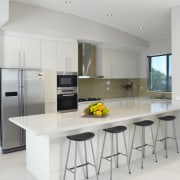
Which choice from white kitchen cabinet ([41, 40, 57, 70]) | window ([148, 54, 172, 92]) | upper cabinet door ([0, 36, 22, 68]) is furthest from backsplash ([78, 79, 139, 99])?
upper cabinet door ([0, 36, 22, 68])

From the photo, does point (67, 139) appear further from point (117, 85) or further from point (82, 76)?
point (117, 85)

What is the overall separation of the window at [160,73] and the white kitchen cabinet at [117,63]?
1.60 ft

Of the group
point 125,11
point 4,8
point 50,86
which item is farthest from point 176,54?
point 4,8

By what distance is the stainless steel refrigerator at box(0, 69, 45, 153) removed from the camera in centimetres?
397

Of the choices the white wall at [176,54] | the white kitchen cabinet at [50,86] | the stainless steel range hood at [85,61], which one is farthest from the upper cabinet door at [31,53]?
the white wall at [176,54]

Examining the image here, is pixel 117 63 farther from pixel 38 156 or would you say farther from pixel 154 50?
pixel 38 156

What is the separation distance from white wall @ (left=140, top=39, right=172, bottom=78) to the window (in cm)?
14

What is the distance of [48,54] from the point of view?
4.62m

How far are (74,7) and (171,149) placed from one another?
11.9 ft

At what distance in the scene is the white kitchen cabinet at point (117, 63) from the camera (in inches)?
237

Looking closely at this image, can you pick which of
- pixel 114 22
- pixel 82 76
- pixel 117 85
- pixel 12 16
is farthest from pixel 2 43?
pixel 117 85

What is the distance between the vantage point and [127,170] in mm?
3311

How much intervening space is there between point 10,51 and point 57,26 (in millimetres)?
1213

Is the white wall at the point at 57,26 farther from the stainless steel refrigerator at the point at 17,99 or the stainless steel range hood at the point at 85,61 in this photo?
the stainless steel refrigerator at the point at 17,99
